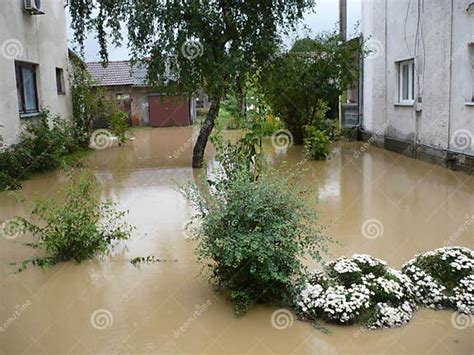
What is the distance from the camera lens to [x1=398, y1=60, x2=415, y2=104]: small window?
13930 mm

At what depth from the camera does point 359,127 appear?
60.0 ft

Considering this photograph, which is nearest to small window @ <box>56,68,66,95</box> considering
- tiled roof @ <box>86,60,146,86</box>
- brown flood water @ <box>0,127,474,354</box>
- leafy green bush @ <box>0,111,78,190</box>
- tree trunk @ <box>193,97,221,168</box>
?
leafy green bush @ <box>0,111,78,190</box>

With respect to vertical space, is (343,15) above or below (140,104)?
above

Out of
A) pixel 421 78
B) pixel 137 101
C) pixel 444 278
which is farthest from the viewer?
pixel 137 101

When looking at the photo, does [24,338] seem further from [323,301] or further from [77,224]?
[323,301]

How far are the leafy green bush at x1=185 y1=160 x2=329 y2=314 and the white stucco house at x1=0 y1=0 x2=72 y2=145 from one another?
8.40 metres

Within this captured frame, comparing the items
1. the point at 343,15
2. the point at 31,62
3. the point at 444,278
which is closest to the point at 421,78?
the point at 343,15

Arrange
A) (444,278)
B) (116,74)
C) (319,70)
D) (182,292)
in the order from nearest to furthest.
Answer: (444,278)
(182,292)
(319,70)
(116,74)

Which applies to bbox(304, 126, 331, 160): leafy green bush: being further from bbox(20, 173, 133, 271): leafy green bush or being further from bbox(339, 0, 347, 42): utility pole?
bbox(20, 173, 133, 271): leafy green bush

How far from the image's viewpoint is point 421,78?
12852mm

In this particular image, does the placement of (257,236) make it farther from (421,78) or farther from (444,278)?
(421,78)

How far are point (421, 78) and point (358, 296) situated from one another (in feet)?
32.6

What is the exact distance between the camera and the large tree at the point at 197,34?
40.7 ft

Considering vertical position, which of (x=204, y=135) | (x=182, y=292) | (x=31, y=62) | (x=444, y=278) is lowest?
(x=182, y=292)
